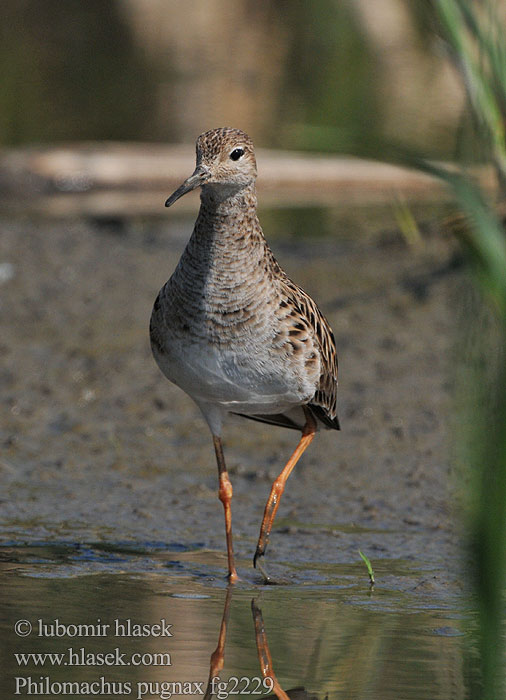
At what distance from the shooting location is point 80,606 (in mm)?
5383

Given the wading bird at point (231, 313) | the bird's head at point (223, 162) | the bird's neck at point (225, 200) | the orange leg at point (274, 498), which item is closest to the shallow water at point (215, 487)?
the orange leg at point (274, 498)

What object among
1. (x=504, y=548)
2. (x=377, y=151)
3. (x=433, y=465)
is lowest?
(x=433, y=465)

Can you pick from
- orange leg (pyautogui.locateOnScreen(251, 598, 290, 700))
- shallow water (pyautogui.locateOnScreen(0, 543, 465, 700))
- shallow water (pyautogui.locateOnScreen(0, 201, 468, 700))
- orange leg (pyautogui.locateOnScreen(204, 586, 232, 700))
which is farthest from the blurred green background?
orange leg (pyautogui.locateOnScreen(204, 586, 232, 700))

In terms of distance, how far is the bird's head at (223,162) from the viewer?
18.6 feet

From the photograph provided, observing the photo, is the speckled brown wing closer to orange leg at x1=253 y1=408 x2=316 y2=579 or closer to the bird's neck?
orange leg at x1=253 y1=408 x2=316 y2=579

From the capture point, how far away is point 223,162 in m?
5.71

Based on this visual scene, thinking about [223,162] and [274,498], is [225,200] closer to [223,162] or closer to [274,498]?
[223,162]

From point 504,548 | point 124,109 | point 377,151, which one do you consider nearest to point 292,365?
point 377,151

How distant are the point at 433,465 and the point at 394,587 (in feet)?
6.71

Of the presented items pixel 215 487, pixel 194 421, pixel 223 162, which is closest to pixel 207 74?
pixel 194 421

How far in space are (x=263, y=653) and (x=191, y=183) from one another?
2.04 metres

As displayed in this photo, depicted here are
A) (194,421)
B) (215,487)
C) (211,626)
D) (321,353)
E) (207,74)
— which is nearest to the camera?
(211,626)

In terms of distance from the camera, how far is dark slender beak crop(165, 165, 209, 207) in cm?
545

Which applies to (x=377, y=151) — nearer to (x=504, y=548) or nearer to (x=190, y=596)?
(x=504, y=548)
